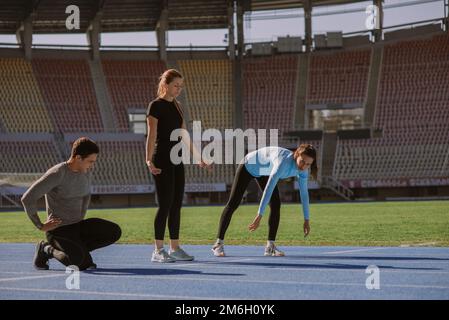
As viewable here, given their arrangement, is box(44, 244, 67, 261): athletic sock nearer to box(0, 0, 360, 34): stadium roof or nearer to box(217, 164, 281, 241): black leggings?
box(217, 164, 281, 241): black leggings

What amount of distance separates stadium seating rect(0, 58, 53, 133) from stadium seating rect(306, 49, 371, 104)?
58.7 ft

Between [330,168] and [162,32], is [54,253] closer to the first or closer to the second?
[330,168]

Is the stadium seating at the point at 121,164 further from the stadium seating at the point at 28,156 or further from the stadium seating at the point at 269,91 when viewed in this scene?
the stadium seating at the point at 269,91

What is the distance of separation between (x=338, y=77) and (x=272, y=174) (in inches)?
1656

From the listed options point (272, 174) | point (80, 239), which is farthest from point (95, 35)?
point (80, 239)

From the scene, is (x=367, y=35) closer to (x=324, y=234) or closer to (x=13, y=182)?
(x=13, y=182)

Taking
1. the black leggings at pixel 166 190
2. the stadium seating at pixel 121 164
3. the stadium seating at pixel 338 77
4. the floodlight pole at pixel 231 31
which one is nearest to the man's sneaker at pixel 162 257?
the black leggings at pixel 166 190

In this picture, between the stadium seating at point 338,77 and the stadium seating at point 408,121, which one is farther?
the stadium seating at point 338,77

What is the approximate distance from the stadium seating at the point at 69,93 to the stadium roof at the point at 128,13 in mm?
2454

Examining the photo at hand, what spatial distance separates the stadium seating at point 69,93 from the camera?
4719 centimetres

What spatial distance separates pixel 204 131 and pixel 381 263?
3947cm

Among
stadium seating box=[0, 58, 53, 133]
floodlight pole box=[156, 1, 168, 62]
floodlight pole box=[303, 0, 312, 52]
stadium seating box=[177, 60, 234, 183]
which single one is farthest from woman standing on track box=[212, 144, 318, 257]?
floodlight pole box=[303, 0, 312, 52]

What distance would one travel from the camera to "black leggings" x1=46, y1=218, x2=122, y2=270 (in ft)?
24.7
